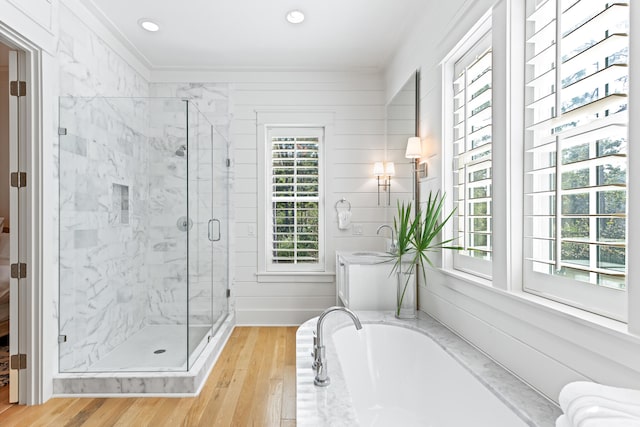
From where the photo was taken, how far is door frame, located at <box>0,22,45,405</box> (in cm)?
231

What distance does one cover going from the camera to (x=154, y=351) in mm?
2721

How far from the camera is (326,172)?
407 centimetres

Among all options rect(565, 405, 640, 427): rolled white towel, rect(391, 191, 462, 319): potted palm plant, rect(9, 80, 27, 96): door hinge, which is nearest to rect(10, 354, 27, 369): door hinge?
rect(9, 80, 27, 96): door hinge

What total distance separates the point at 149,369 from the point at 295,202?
2.17 metres

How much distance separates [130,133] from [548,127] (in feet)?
9.16

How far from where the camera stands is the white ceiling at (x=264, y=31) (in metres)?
2.88

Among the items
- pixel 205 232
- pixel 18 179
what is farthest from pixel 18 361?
pixel 205 232

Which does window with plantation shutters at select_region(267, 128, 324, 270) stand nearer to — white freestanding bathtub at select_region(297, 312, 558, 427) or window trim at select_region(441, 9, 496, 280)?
white freestanding bathtub at select_region(297, 312, 558, 427)

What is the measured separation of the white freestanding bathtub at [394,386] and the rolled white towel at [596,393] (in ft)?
1.24

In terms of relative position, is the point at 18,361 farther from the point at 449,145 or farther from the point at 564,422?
the point at 449,145

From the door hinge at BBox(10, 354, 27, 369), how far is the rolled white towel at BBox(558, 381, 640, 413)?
286cm

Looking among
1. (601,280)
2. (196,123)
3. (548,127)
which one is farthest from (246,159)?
(601,280)

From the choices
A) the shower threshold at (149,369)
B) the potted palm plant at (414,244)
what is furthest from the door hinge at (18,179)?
the potted palm plant at (414,244)

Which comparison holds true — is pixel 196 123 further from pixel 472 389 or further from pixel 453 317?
pixel 472 389
